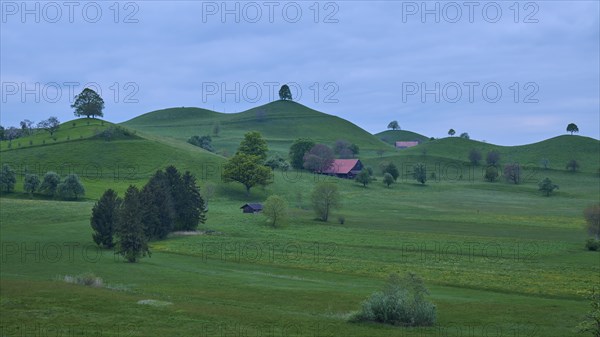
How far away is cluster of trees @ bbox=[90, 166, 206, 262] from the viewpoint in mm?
65688

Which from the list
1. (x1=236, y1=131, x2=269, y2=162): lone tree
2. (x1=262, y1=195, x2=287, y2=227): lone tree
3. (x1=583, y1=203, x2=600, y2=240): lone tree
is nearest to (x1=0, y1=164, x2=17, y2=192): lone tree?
(x1=262, y1=195, x2=287, y2=227): lone tree

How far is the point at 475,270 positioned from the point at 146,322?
3614 centimetres

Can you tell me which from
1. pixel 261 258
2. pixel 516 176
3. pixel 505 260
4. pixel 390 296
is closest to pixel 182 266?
pixel 261 258

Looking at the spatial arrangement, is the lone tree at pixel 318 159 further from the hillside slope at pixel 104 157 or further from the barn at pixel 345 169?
the hillside slope at pixel 104 157

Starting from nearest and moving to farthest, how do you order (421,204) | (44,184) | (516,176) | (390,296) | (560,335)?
1. (560,335)
2. (390,296)
3. (44,184)
4. (421,204)
5. (516,176)

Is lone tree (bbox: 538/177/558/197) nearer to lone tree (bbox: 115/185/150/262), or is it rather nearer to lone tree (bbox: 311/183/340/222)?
lone tree (bbox: 311/183/340/222)

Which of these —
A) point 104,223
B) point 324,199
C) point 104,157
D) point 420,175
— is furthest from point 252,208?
point 420,175

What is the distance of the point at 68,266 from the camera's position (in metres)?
59.7

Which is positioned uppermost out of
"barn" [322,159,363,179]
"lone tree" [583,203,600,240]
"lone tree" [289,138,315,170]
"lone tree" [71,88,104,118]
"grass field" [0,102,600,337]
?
"lone tree" [71,88,104,118]

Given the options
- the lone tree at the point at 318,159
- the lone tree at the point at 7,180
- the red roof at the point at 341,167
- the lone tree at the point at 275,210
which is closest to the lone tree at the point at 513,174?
the red roof at the point at 341,167

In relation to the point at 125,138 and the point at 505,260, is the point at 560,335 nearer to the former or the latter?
the point at 505,260

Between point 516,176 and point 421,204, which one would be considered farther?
point 516,176

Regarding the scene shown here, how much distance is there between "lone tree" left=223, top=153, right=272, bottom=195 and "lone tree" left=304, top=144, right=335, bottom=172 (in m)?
43.5

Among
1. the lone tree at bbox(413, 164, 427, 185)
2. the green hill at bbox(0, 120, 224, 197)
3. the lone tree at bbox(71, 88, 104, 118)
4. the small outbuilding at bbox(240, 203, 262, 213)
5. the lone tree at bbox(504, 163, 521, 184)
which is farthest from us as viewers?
the lone tree at bbox(71, 88, 104, 118)
